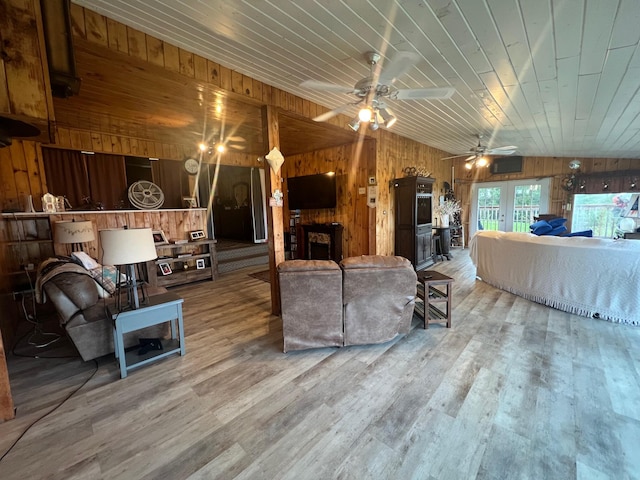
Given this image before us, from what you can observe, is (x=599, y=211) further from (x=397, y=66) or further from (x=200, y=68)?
(x=200, y=68)

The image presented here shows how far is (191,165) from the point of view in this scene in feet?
18.5

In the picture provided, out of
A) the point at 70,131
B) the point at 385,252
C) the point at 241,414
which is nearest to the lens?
the point at 241,414

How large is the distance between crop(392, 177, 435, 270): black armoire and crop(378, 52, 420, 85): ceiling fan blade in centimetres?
327

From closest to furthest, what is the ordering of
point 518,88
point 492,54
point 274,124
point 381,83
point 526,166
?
point 492,54 → point 381,83 → point 518,88 → point 274,124 → point 526,166

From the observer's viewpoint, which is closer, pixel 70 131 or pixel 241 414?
pixel 241 414

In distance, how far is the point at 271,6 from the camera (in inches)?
70.2

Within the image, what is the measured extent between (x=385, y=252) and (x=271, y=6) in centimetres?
457

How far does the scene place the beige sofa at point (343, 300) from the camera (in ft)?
7.98

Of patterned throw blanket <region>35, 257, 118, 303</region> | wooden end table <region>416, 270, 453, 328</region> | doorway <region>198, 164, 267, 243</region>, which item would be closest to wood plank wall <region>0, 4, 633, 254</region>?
doorway <region>198, 164, 267, 243</region>

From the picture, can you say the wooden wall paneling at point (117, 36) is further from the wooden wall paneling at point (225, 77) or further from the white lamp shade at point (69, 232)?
the white lamp shade at point (69, 232)

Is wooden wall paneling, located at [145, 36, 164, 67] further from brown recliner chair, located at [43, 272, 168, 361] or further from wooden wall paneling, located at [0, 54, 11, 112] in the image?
brown recliner chair, located at [43, 272, 168, 361]

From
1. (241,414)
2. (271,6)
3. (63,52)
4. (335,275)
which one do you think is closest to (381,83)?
(271,6)

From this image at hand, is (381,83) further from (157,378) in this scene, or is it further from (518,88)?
(157,378)

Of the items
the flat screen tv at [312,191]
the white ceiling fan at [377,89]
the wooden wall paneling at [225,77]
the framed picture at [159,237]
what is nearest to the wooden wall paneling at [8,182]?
the framed picture at [159,237]
